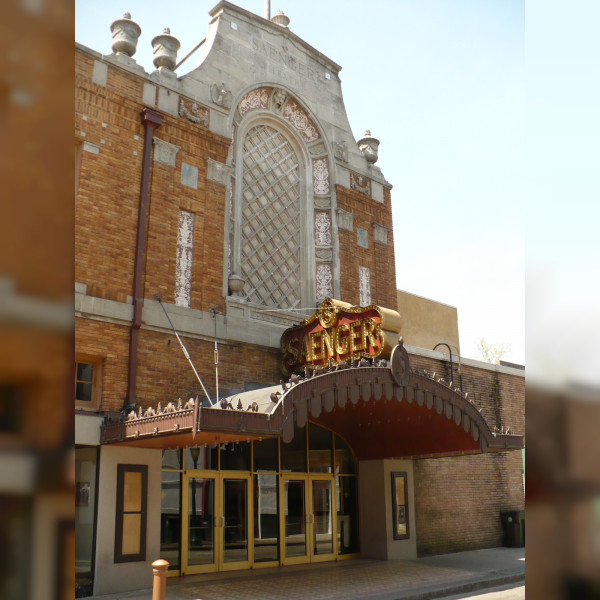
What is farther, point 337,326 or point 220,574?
point 337,326

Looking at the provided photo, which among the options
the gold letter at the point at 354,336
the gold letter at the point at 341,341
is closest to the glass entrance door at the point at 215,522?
the gold letter at the point at 341,341

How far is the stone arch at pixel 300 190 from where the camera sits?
56.1 ft

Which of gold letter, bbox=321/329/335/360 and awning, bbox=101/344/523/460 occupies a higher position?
gold letter, bbox=321/329/335/360

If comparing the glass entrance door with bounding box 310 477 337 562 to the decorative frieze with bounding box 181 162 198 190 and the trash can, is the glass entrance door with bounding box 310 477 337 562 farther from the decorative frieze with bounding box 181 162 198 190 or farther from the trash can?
the decorative frieze with bounding box 181 162 198 190

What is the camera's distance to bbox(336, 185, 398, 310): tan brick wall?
62.0 feet

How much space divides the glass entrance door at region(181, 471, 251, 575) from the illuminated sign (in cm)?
315

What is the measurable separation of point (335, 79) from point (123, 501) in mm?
14869

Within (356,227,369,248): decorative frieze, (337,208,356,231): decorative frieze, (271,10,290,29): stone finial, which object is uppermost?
(271,10,290,29): stone finial

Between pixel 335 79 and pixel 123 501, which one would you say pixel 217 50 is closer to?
pixel 335 79

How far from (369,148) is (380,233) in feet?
10.2

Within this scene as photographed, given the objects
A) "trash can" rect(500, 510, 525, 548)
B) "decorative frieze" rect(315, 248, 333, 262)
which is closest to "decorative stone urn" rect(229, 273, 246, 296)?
"decorative frieze" rect(315, 248, 333, 262)
